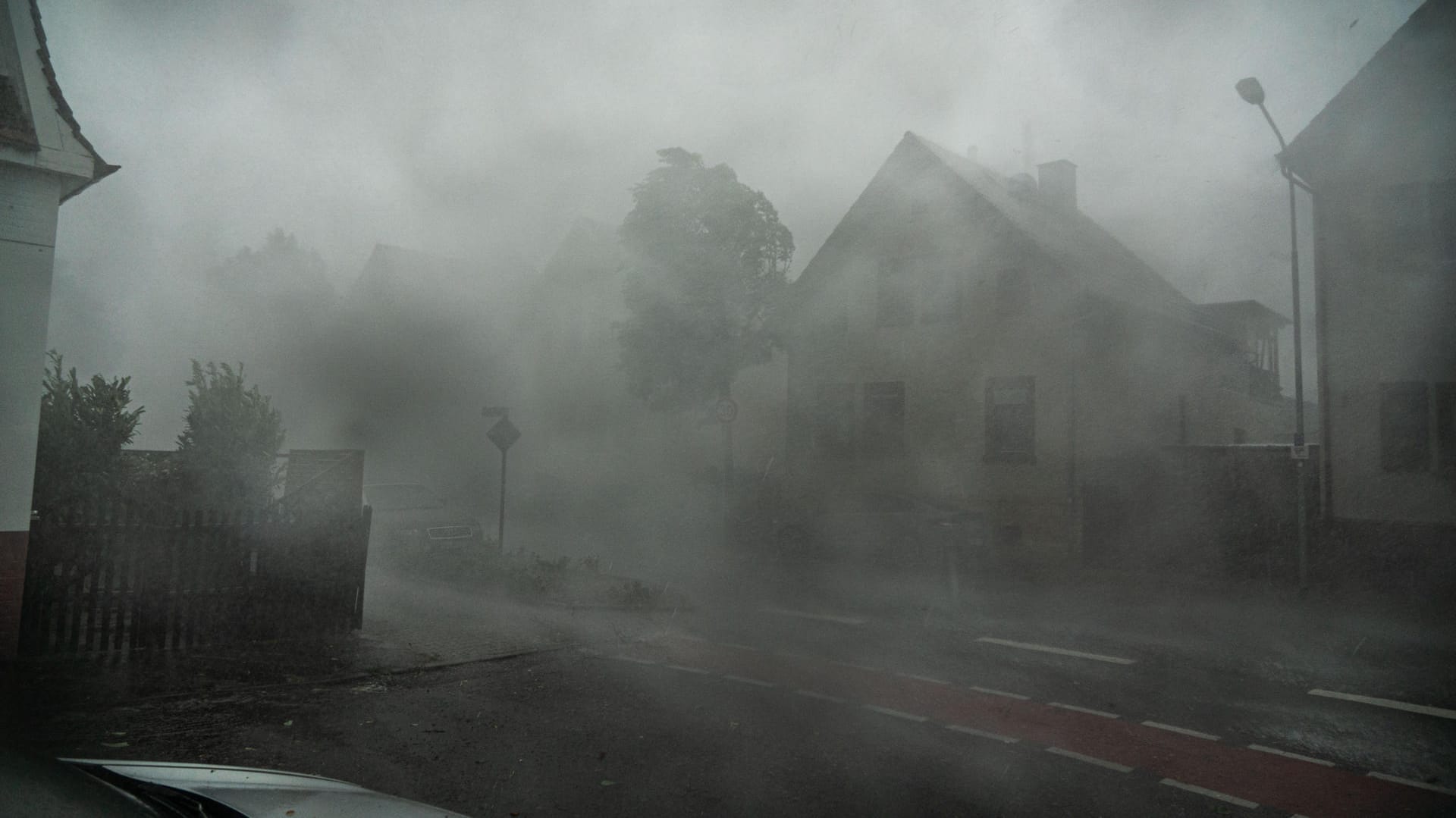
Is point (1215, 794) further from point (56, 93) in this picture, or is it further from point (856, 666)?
point (56, 93)

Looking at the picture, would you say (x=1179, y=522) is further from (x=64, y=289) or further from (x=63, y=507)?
(x=64, y=289)

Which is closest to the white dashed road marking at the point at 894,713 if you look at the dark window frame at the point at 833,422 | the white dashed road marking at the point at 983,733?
the white dashed road marking at the point at 983,733

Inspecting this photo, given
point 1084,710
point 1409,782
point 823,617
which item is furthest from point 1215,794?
point 823,617

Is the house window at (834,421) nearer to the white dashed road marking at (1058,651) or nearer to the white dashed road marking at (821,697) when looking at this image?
the white dashed road marking at (1058,651)

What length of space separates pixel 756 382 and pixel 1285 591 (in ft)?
23.9

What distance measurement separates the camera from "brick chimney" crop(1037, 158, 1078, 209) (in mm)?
11750

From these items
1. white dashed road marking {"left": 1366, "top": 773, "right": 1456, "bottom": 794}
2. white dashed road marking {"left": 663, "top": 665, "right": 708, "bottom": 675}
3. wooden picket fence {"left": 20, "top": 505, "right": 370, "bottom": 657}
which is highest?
wooden picket fence {"left": 20, "top": 505, "right": 370, "bottom": 657}

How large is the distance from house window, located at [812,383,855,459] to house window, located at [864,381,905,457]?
0.67 ft

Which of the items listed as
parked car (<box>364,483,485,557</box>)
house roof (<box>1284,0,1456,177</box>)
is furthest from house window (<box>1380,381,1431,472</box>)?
parked car (<box>364,483,485,557</box>)

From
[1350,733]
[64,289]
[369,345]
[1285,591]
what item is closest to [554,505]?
[369,345]

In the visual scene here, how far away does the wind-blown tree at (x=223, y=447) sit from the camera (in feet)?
14.3

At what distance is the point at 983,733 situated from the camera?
2.92 m

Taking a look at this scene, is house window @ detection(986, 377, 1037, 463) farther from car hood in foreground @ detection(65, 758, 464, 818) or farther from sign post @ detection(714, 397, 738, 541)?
car hood in foreground @ detection(65, 758, 464, 818)

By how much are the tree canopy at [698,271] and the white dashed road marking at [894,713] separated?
6.65m
